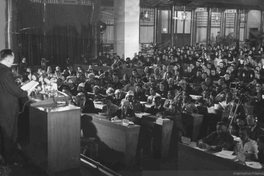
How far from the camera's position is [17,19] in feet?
54.6

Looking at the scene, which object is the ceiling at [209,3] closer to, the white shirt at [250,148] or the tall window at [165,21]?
the tall window at [165,21]

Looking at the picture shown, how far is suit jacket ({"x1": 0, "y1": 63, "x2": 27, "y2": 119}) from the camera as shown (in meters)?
4.60

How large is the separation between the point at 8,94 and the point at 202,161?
2.66m

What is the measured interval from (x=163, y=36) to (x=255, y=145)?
2072cm

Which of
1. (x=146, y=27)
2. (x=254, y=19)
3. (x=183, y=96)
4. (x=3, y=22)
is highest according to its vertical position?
(x=254, y=19)

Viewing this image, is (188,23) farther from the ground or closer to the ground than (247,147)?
→ farther from the ground

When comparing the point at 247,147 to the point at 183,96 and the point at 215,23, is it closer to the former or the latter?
the point at 183,96

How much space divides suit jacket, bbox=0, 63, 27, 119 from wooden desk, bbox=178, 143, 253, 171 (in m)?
2.29

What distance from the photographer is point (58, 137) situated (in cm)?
486

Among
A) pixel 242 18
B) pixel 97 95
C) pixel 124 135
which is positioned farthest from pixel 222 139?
pixel 242 18

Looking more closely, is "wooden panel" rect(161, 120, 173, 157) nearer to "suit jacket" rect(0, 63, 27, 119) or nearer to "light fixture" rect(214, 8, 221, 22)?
"suit jacket" rect(0, 63, 27, 119)

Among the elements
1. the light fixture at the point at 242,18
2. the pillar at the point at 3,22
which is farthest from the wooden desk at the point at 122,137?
the light fixture at the point at 242,18

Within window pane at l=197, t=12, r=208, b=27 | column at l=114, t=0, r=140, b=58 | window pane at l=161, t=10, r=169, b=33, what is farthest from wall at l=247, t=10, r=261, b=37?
column at l=114, t=0, r=140, b=58

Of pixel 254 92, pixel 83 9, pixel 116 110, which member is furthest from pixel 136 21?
pixel 116 110
